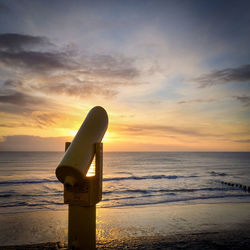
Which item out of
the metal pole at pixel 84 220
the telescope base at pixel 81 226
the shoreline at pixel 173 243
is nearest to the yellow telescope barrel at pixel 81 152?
the metal pole at pixel 84 220

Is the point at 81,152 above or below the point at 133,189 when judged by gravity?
above

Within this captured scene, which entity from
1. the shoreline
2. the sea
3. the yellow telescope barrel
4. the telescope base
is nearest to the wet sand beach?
the shoreline

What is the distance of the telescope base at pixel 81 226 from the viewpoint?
10.5 ft

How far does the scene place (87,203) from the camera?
3084 mm

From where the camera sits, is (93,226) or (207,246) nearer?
(93,226)

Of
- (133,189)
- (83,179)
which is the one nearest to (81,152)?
(83,179)

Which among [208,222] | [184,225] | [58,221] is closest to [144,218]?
[184,225]

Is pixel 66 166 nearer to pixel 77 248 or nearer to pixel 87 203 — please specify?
pixel 87 203

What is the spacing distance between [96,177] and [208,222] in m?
6.40

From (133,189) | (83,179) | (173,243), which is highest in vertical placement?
(83,179)

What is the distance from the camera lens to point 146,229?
273 inches

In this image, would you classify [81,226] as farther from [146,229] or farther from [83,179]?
[146,229]

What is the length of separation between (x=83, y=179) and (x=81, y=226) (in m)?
0.90

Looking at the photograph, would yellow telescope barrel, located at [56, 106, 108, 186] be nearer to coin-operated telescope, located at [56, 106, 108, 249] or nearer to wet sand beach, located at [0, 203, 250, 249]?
coin-operated telescope, located at [56, 106, 108, 249]
